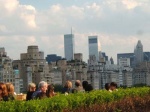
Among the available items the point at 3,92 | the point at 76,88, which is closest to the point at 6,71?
the point at 76,88

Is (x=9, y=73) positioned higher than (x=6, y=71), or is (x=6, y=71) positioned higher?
(x=6, y=71)

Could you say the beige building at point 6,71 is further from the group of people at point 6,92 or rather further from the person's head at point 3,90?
the person's head at point 3,90

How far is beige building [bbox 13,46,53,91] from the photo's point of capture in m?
129

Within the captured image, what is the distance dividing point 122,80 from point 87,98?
521ft

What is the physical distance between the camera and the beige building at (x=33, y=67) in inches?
5094

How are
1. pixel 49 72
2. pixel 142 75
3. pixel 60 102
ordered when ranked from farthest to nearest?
pixel 142 75 < pixel 49 72 < pixel 60 102

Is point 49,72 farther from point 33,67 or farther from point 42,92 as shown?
point 42,92

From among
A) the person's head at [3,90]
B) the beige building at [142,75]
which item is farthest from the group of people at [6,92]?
the beige building at [142,75]

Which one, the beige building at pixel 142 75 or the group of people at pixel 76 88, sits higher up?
the beige building at pixel 142 75

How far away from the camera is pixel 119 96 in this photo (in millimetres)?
16656

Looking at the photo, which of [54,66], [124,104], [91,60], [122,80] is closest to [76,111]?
[124,104]

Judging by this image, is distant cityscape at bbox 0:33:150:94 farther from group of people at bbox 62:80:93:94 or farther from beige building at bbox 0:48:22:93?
group of people at bbox 62:80:93:94

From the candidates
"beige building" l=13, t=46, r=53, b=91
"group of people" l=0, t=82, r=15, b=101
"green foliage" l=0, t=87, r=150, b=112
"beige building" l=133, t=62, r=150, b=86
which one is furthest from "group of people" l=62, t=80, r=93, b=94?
"beige building" l=133, t=62, r=150, b=86

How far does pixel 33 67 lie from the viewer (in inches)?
5251
